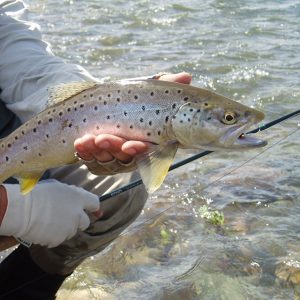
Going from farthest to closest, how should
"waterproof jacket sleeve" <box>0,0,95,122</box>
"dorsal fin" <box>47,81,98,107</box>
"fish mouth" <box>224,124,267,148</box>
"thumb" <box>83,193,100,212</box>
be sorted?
1. "waterproof jacket sleeve" <box>0,0,95,122</box>
2. "thumb" <box>83,193,100,212</box>
3. "dorsal fin" <box>47,81,98,107</box>
4. "fish mouth" <box>224,124,267,148</box>

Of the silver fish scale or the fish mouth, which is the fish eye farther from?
the silver fish scale

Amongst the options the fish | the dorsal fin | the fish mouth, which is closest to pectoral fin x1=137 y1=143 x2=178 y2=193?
the fish

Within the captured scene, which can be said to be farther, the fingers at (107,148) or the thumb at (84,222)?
the thumb at (84,222)

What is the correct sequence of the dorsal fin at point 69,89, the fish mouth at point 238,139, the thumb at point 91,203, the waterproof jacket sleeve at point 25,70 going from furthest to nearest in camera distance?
1. the waterproof jacket sleeve at point 25,70
2. the thumb at point 91,203
3. the dorsal fin at point 69,89
4. the fish mouth at point 238,139

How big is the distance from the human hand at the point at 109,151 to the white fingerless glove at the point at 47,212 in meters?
0.24

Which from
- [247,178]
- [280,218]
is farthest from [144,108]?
[247,178]

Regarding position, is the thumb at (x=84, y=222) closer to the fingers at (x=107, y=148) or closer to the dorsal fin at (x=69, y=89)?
the fingers at (x=107, y=148)

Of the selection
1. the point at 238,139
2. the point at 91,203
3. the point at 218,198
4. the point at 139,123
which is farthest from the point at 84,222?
the point at 218,198

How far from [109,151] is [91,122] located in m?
0.15

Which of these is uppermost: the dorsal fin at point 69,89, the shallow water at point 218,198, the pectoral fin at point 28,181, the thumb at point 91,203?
the dorsal fin at point 69,89

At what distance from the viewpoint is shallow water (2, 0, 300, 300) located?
299 cm

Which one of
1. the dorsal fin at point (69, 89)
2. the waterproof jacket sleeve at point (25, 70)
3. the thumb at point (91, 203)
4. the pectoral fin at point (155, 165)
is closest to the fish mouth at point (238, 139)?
the pectoral fin at point (155, 165)

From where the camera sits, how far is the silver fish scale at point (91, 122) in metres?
2.19

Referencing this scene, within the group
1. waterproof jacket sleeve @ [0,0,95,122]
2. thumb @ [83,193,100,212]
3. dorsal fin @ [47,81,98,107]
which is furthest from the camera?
waterproof jacket sleeve @ [0,0,95,122]
